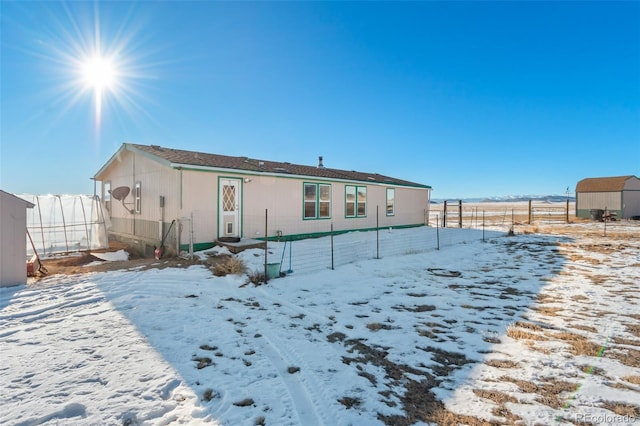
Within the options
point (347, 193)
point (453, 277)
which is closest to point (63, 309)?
point (453, 277)

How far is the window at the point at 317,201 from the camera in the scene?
42.8 ft

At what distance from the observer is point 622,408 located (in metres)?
2.63

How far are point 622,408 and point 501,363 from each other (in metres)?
0.99

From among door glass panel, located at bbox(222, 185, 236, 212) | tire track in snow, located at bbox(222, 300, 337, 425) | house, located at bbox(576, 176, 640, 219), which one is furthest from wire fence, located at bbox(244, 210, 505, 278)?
house, located at bbox(576, 176, 640, 219)

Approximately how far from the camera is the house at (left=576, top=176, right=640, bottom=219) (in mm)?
25656

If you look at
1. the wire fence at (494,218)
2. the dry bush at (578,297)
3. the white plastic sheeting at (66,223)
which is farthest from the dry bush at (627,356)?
the white plastic sheeting at (66,223)

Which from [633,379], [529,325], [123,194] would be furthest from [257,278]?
[123,194]

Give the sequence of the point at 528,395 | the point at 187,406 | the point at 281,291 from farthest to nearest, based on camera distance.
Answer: the point at 281,291 → the point at 528,395 → the point at 187,406

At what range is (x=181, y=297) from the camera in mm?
5781

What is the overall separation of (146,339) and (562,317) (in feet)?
20.2

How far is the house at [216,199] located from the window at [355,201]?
5 centimetres

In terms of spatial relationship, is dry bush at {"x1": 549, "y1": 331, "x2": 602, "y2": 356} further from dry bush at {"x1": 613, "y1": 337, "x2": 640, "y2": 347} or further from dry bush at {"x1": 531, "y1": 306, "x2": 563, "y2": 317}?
dry bush at {"x1": 531, "y1": 306, "x2": 563, "y2": 317}

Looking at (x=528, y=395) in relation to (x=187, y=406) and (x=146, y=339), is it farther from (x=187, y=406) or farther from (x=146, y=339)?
(x=146, y=339)

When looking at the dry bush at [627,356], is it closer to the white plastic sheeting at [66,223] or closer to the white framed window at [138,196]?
the white framed window at [138,196]
